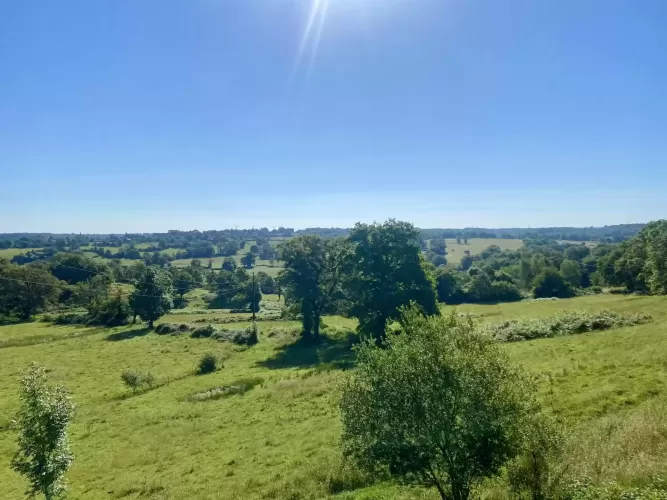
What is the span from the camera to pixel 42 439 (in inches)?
792

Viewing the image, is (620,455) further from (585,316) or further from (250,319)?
(250,319)

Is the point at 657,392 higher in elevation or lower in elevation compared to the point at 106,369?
higher

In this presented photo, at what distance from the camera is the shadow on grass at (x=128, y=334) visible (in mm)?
71250

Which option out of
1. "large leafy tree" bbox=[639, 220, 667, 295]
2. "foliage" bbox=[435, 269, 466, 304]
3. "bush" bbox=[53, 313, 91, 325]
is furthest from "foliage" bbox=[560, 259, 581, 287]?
"bush" bbox=[53, 313, 91, 325]

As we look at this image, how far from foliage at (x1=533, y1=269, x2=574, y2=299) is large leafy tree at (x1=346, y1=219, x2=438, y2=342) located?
6405cm

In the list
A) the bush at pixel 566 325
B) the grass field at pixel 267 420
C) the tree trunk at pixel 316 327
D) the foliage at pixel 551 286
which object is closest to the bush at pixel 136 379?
the grass field at pixel 267 420

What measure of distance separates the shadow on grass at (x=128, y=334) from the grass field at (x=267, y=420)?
1811cm

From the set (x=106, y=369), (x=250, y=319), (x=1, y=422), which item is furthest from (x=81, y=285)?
(x=1, y=422)

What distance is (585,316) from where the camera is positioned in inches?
1831

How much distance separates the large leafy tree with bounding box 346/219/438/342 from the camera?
4916 centimetres

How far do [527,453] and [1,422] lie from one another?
40765mm

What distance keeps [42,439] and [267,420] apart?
561 inches

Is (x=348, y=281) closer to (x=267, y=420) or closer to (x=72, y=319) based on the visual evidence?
(x=267, y=420)

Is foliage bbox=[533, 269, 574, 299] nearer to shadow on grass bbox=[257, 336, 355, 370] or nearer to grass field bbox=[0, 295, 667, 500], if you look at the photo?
grass field bbox=[0, 295, 667, 500]
